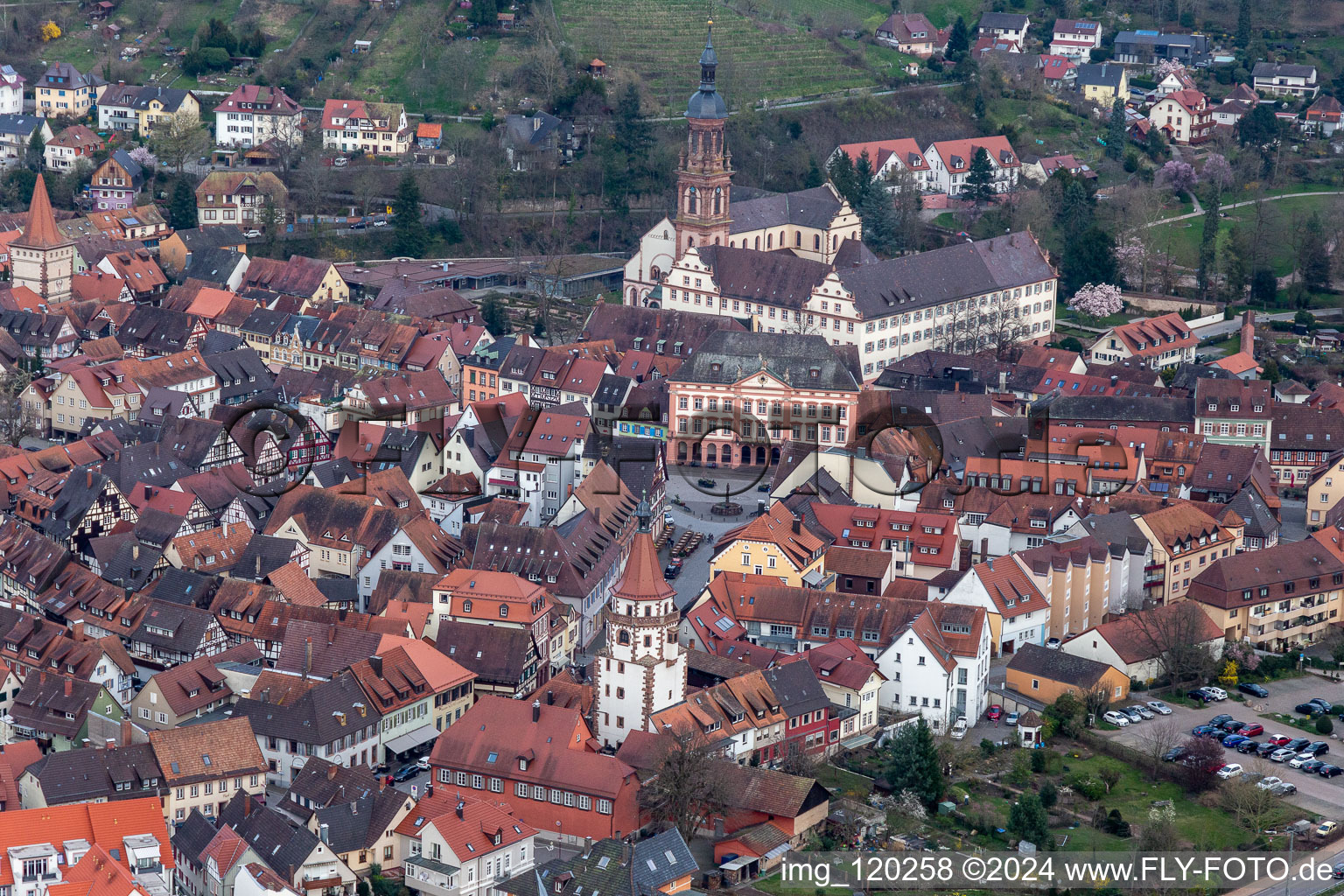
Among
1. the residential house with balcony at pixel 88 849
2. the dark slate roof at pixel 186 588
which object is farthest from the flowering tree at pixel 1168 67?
the residential house with balcony at pixel 88 849

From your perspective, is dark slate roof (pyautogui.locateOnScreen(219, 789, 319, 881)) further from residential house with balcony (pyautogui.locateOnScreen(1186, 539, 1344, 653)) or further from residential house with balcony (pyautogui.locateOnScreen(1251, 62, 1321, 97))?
residential house with balcony (pyautogui.locateOnScreen(1251, 62, 1321, 97))

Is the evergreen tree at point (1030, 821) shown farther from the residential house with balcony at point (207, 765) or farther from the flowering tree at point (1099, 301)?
the flowering tree at point (1099, 301)

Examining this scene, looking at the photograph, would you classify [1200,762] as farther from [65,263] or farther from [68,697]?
[65,263]

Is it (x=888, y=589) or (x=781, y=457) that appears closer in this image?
(x=888, y=589)

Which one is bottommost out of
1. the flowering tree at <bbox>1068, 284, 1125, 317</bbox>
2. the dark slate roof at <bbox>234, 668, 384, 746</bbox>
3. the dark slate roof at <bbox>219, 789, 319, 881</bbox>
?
the flowering tree at <bbox>1068, 284, 1125, 317</bbox>

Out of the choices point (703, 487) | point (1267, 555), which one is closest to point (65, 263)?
point (703, 487)

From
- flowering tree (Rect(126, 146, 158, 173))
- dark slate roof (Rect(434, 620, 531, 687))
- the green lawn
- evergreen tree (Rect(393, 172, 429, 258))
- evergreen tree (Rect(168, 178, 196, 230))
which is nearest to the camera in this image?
dark slate roof (Rect(434, 620, 531, 687))

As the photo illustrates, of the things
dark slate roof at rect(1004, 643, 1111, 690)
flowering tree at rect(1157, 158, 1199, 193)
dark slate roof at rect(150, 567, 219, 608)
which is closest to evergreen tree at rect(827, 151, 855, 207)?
flowering tree at rect(1157, 158, 1199, 193)
